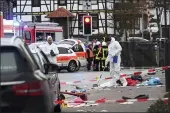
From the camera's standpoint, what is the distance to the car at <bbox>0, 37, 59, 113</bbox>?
267 inches

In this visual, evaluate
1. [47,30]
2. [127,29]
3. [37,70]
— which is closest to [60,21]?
[127,29]

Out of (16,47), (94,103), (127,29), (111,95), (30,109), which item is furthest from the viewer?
(127,29)

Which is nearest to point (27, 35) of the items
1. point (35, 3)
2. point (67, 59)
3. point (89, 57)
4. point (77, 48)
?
point (77, 48)

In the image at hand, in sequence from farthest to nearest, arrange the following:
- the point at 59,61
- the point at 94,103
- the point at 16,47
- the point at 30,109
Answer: the point at 59,61
the point at 94,103
the point at 16,47
the point at 30,109

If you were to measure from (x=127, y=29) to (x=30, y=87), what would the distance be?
57447 mm

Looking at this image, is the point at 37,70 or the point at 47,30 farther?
the point at 47,30

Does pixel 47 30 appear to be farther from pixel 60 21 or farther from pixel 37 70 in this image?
A: pixel 37 70

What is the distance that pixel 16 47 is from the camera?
23.9 ft

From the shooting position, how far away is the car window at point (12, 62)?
7117mm

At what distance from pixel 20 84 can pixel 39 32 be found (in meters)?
35.5

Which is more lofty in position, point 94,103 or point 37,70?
point 37,70

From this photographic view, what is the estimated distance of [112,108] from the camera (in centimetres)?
1216

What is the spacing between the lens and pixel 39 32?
4219 centimetres

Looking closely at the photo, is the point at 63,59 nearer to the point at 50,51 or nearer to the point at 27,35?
the point at 27,35
